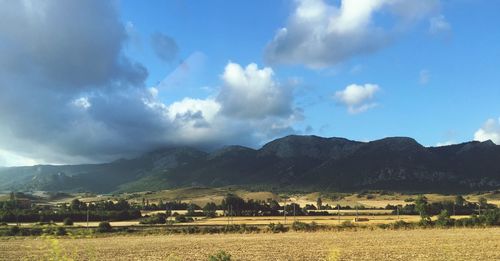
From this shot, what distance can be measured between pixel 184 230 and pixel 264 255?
4613 cm

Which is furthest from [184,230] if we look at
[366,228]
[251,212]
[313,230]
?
[251,212]

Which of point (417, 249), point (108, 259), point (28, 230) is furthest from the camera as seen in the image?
point (28, 230)

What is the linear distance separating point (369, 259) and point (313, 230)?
168 ft

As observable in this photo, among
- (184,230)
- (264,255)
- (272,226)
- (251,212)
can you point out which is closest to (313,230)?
(272,226)

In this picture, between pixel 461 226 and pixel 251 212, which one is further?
pixel 251 212

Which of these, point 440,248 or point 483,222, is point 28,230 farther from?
point 483,222

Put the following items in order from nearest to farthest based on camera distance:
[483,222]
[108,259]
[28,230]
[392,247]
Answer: [108,259] → [392,247] → [28,230] → [483,222]

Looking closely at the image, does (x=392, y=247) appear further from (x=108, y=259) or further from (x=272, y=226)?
(x=272, y=226)

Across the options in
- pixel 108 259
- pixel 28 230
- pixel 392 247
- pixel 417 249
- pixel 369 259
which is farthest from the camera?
pixel 28 230

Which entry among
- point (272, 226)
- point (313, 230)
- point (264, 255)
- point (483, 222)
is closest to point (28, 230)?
point (272, 226)

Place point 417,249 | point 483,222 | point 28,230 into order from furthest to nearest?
point 483,222
point 28,230
point 417,249

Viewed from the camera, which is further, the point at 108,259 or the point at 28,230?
the point at 28,230

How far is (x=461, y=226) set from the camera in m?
92.2

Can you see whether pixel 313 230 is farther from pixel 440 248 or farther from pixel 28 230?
pixel 28 230
